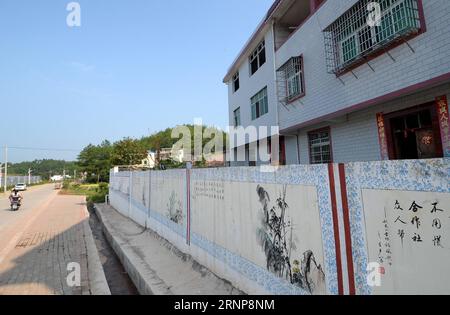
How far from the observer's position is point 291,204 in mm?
3383

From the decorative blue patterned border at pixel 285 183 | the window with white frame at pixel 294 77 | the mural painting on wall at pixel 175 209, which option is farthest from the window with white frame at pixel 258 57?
the decorative blue patterned border at pixel 285 183

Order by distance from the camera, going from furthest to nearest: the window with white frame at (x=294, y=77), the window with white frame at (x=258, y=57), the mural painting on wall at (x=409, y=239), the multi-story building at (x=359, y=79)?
the window with white frame at (x=258, y=57), the window with white frame at (x=294, y=77), the multi-story building at (x=359, y=79), the mural painting on wall at (x=409, y=239)

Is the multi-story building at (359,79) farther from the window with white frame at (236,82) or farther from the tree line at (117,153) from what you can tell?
the tree line at (117,153)

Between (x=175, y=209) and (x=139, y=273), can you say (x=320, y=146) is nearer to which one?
(x=175, y=209)

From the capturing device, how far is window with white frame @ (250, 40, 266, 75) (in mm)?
14012

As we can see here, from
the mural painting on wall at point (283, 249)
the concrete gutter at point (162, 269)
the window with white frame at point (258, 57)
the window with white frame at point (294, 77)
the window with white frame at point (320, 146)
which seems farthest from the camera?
the window with white frame at point (258, 57)

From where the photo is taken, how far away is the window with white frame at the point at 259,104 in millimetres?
13773

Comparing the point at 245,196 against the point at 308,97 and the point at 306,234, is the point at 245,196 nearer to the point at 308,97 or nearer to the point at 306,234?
the point at 306,234

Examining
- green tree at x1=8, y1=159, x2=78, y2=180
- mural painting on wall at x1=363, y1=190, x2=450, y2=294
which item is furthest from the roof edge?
green tree at x1=8, y1=159, x2=78, y2=180

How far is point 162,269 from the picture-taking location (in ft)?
19.7

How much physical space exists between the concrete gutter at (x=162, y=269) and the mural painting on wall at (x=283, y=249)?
1.09 m

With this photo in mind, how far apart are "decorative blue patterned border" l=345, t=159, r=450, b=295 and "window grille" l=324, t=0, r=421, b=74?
5165 millimetres

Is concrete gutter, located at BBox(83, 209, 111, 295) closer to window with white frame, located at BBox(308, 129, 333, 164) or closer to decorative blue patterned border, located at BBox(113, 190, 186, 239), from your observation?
decorative blue patterned border, located at BBox(113, 190, 186, 239)

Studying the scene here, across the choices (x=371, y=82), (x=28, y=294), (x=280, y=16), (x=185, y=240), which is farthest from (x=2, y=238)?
(x=280, y=16)
